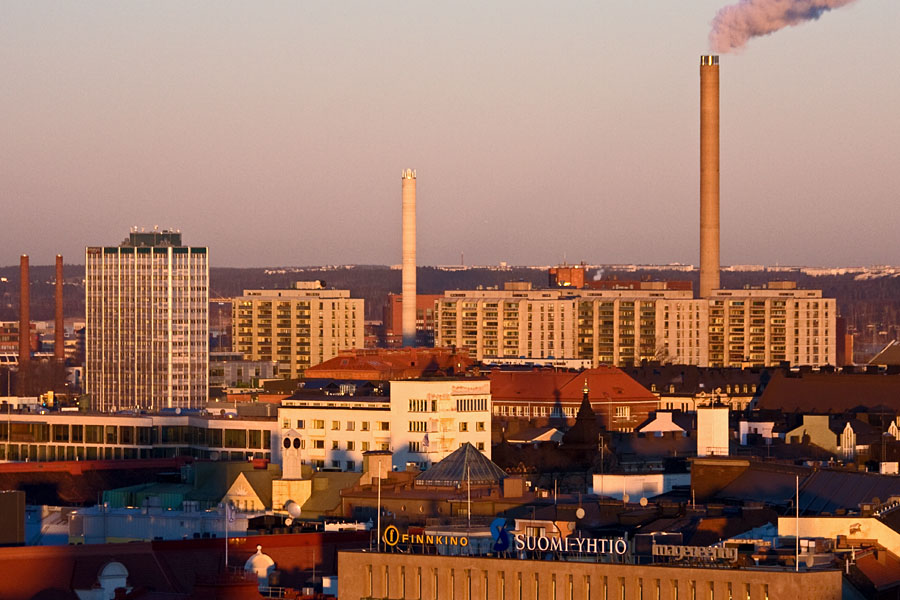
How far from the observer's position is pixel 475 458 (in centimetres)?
10275

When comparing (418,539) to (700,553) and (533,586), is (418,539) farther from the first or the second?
(700,553)

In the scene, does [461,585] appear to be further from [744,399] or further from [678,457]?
[744,399]

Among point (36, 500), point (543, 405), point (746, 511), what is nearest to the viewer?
point (746, 511)

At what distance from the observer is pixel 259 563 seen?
71688mm

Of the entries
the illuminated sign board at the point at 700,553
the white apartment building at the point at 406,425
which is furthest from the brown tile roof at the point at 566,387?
the illuminated sign board at the point at 700,553

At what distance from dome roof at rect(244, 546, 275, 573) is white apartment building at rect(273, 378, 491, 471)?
56151 millimetres

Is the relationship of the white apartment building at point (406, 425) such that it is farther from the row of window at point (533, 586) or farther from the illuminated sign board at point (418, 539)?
the row of window at point (533, 586)

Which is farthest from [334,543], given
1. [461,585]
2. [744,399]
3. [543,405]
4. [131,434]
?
[744,399]

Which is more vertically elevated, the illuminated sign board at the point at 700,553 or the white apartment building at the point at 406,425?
the illuminated sign board at the point at 700,553

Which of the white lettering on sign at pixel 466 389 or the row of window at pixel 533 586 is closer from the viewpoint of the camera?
the row of window at pixel 533 586

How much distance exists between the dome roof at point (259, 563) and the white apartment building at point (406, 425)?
56.2 meters

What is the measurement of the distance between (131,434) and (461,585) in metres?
102

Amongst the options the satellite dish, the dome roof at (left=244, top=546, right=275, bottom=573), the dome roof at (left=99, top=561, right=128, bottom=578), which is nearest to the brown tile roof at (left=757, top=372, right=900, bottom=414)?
the satellite dish

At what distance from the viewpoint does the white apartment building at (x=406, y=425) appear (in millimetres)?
132500
